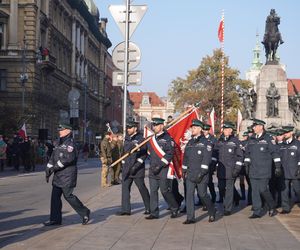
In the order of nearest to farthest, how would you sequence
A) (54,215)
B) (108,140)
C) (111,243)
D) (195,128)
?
(111,243)
(54,215)
(195,128)
(108,140)

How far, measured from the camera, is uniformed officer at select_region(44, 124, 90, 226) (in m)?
10.3

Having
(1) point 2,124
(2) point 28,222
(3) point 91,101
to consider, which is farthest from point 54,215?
(3) point 91,101

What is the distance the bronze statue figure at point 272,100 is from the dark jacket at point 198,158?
1897 centimetres

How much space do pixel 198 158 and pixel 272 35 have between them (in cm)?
2136

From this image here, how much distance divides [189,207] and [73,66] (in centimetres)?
5987

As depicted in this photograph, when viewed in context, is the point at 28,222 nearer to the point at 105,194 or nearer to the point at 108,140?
the point at 105,194

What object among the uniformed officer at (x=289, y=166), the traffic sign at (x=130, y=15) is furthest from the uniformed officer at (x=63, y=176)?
the traffic sign at (x=130, y=15)

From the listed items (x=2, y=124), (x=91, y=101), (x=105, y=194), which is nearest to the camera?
(x=105, y=194)

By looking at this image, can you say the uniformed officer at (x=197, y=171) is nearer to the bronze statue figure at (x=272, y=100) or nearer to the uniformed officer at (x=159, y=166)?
the uniformed officer at (x=159, y=166)

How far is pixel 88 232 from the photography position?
32.0ft

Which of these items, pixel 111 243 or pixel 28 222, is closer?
pixel 111 243

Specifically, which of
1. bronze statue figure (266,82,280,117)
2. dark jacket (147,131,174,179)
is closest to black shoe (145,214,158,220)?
dark jacket (147,131,174,179)

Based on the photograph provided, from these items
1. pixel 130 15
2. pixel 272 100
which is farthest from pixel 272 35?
pixel 130 15

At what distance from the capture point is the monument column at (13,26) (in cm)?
4783
